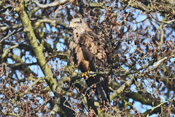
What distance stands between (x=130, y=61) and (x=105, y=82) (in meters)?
1.27

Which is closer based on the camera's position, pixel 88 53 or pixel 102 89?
pixel 102 89

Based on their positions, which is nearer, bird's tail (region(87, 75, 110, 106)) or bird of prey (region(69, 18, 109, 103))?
bird of prey (region(69, 18, 109, 103))

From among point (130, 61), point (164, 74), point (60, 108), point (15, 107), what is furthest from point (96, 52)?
point (164, 74)

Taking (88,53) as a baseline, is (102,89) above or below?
below

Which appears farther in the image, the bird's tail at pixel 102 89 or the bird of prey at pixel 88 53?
the bird's tail at pixel 102 89

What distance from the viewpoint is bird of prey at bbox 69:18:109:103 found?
7344 mm

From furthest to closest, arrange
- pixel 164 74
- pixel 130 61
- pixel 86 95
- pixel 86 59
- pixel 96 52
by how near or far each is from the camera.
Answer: pixel 164 74
pixel 86 59
pixel 86 95
pixel 96 52
pixel 130 61

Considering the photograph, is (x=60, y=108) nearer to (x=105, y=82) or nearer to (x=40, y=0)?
(x=105, y=82)

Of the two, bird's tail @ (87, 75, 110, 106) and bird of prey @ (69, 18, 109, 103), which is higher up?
bird of prey @ (69, 18, 109, 103)

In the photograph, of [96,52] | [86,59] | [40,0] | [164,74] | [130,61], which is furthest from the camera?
[40,0]

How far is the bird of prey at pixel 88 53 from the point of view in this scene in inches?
289

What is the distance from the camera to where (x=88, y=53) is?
26.1 ft

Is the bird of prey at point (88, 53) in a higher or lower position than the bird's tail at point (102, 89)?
higher

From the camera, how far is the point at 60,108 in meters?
7.38
